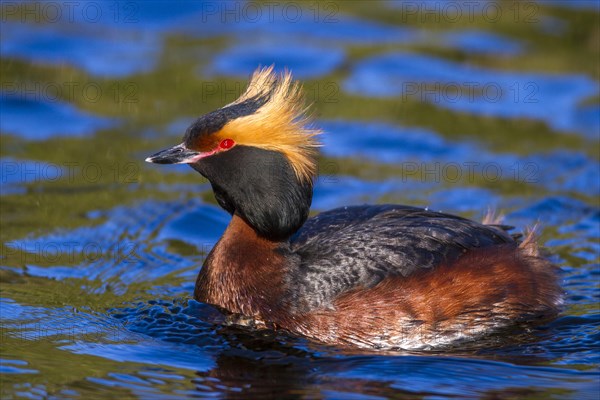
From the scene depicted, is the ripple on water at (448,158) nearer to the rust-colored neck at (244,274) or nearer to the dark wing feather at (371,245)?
the dark wing feather at (371,245)

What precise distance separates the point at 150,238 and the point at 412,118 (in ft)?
17.5

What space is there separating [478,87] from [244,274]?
846 cm

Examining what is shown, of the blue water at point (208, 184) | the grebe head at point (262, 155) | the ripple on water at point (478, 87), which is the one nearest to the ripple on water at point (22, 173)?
the blue water at point (208, 184)

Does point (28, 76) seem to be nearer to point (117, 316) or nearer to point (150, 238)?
point (150, 238)

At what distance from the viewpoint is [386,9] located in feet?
63.8

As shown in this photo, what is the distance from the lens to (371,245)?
915cm

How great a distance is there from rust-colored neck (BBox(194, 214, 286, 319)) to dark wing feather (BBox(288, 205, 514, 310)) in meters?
0.20

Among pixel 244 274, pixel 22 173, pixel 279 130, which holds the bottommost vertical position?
pixel 244 274

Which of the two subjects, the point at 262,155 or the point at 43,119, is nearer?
the point at 262,155

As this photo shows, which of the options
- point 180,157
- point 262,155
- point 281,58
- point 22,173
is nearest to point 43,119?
point 22,173

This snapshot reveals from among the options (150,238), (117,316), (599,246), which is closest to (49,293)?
(117,316)

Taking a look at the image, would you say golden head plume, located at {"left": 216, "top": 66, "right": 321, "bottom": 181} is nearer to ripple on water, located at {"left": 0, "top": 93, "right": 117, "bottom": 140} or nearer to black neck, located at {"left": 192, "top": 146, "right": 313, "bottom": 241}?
black neck, located at {"left": 192, "top": 146, "right": 313, "bottom": 241}

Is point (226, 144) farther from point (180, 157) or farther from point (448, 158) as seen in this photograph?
point (448, 158)

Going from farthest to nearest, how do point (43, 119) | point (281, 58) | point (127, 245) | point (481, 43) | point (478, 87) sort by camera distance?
1. point (481, 43)
2. point (281, 58)
3. point (478, 87)
4. point (43, 119)
5. point (127, 245)
